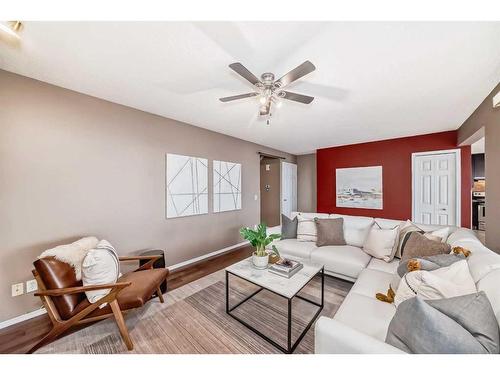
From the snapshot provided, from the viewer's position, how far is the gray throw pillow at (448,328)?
725 millimetres

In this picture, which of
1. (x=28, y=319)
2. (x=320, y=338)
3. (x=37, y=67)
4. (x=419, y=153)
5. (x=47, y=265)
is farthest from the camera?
(x=419, y=153)

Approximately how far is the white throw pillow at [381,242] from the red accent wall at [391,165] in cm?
223

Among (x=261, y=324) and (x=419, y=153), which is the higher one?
(x=419, y=153)

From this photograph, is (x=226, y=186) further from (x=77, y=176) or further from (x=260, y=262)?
(x=77, y=176)

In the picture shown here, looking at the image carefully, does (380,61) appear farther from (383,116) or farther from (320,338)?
(320,338)

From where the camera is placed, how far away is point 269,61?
1.54 metres

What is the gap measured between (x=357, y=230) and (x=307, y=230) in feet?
2.24

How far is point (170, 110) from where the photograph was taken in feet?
8.41

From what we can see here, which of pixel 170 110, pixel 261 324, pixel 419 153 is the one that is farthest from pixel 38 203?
pixel 419 153

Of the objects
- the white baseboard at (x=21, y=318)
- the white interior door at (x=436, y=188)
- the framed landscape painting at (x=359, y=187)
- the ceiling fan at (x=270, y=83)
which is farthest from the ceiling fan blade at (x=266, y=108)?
the white interior door at (x=436, y=188)

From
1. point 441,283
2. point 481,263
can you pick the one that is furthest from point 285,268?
point 481,263

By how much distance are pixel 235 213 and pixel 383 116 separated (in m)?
3.04

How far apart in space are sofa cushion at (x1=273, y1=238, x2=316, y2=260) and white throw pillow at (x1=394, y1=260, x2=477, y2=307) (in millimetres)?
1255

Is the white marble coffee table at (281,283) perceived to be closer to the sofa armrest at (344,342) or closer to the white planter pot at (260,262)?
the white planter pot at (260,262)
